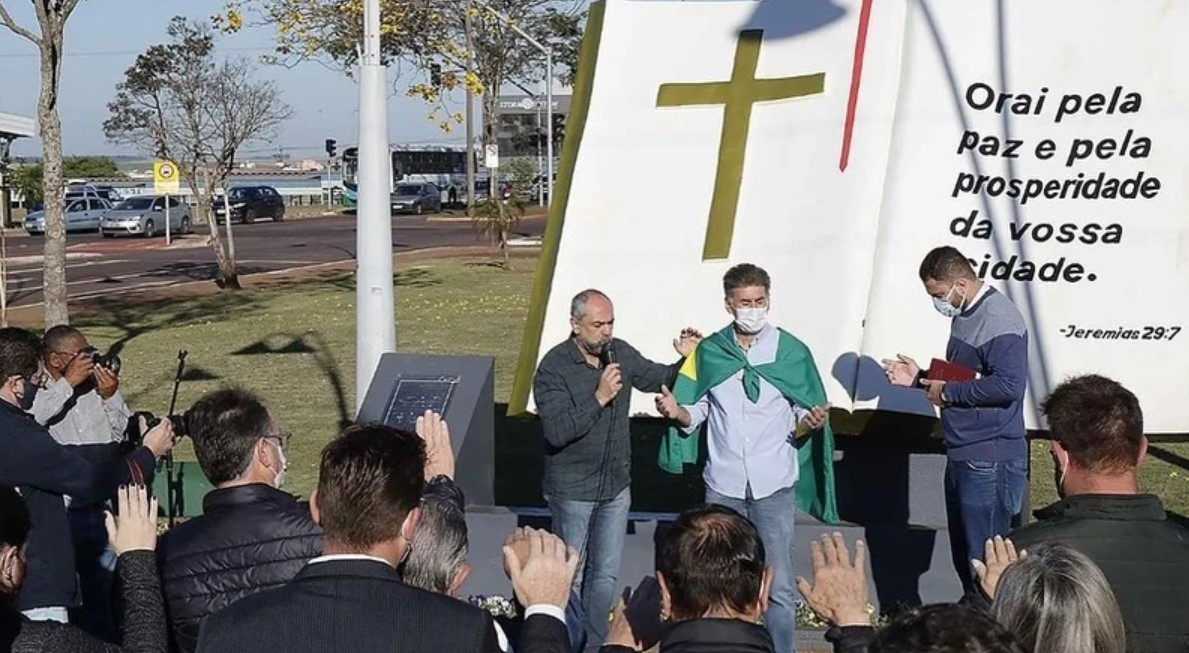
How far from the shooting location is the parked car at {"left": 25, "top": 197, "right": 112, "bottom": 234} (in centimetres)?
4475

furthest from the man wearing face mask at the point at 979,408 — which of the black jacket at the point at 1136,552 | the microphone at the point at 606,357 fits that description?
the black jacket at the point at 1136,552

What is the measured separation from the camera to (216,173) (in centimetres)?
3089

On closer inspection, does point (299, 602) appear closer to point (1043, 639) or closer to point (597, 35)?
point (1043, 639)

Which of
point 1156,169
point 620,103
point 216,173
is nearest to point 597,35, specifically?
point 620,103

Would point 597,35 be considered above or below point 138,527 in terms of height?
above

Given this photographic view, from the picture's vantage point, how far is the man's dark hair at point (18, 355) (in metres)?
5.60

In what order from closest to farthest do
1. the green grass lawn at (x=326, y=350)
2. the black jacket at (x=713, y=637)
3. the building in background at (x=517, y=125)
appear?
the black jacket at (x=713, y=637) < the green grass lawn at (x=326, y=350) < the building in background at (x=517, y=125)

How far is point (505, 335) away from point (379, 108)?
907 cm

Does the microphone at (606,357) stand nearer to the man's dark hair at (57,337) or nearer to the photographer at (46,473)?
the photographer at (46,473)

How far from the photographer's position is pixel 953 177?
8.05 metres

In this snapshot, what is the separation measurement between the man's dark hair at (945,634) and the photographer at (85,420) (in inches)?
191

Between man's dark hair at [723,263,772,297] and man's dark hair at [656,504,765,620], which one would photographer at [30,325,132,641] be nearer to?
man's dark hair at [723,263,772,297]

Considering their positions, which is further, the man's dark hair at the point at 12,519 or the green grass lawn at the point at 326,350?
the green grass lawn at the point at 326,350

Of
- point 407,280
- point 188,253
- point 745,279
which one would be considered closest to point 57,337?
point 745,279
